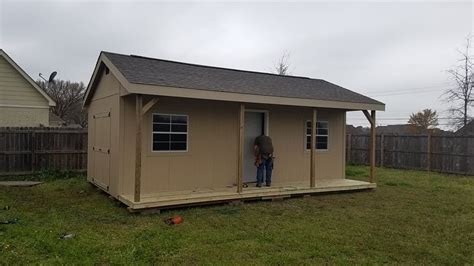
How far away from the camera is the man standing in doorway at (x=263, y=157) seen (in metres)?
8.80

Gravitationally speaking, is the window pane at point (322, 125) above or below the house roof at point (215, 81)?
below

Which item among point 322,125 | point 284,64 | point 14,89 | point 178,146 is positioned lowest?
point 178,146

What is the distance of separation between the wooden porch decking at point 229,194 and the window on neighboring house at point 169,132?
1.04 m

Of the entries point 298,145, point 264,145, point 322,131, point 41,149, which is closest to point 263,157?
point 264,145

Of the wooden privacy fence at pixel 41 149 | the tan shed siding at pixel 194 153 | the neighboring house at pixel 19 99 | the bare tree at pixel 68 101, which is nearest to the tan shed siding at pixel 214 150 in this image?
the tan shed siding at pixel 194 153

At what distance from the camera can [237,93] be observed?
7.75 metres

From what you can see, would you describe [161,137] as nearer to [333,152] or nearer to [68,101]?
[333,152]

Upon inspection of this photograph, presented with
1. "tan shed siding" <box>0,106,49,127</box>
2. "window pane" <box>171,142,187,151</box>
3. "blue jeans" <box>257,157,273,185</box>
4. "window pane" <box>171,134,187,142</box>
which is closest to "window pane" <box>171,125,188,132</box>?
"window pane" <box>171,134,187,142</box>

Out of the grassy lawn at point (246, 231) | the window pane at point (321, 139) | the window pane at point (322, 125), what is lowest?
the grassy lawn at point (246, 231)

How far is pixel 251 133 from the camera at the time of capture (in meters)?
9.54

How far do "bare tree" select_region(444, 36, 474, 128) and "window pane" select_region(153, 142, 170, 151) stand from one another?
63.1ft

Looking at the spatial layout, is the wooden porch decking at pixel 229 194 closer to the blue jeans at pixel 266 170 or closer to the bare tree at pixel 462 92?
the blue jeans at pixel 266 170

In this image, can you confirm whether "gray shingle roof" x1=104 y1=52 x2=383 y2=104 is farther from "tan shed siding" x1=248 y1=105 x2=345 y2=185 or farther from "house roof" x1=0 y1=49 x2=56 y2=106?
"house roof" x1=0 y1=49 x2=56 y2=106

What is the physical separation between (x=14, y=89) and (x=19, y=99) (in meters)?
0.44
